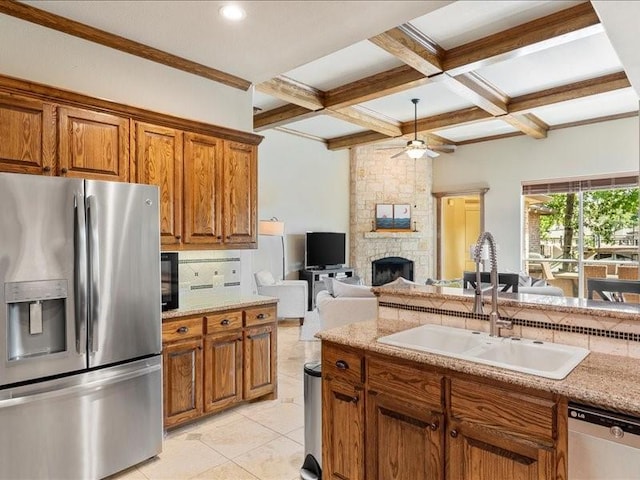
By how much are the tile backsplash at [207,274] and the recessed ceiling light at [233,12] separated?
6.04ft

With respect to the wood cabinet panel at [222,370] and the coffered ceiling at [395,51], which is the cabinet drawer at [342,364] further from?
the coffered ceiling at [395,51]

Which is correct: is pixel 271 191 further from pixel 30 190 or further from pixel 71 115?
pixel 30 190

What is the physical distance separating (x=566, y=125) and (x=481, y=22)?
4376mm

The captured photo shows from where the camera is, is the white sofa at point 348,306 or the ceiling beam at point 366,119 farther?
the ceiling beam at point 366,119

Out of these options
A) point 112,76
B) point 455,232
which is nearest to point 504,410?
point 112,76

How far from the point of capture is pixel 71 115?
8.34 feet

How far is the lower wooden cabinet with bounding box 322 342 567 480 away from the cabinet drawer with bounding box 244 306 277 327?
121cm

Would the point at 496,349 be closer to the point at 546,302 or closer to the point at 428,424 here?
the point at 546,302

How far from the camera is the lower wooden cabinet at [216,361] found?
282 centimetres

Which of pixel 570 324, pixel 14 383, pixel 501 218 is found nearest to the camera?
pixel 570 324

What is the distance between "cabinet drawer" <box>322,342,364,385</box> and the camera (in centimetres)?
Result: 201

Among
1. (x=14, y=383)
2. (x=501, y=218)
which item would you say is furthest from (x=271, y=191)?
(x=14, y=383)

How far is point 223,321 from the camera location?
308cm

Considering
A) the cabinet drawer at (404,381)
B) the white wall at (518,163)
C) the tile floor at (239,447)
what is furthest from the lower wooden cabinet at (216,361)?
the white wall at (518,163)
